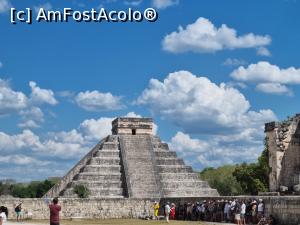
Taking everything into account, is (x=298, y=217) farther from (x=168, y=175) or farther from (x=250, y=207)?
(x=168, y=175)

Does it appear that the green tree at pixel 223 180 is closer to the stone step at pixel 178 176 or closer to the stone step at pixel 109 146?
the stone step at pixel 178 176

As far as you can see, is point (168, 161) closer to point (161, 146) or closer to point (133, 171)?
point (161, 146)

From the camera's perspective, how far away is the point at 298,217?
902 inches

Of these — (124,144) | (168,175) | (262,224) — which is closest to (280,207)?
(262,224)

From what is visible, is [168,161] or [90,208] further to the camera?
[168,161]

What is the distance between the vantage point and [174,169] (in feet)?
157

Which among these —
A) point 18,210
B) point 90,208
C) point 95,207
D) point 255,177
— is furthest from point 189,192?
point 18,210

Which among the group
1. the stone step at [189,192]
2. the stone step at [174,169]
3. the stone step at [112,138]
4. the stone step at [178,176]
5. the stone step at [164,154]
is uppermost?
the stone step at [112,138]

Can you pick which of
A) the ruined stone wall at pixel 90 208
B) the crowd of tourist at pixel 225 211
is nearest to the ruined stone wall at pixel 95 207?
the ruined stone wall at pixel 90 208

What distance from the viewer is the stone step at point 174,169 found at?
47500mm

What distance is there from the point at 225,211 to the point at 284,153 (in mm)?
7810

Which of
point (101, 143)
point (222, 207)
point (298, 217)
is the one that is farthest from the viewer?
point (101, 143)

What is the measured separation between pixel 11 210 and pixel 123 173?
11.8 meters

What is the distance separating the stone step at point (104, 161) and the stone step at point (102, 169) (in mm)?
398
